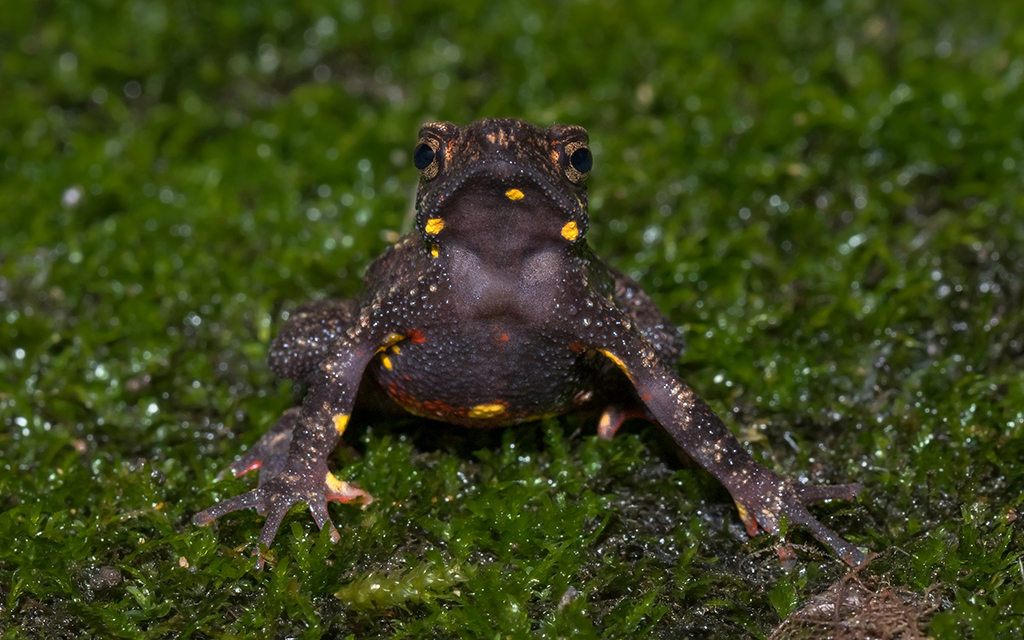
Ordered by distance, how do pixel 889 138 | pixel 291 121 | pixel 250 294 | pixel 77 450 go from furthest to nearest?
1. pixel 291 121
2. pixel 889 138
3. pixel 250 294
4. pixel 77 450

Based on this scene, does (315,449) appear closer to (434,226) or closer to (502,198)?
(434,226)

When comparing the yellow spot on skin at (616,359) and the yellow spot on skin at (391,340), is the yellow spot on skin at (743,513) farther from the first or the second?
the yellow spot on skin at (391,340)

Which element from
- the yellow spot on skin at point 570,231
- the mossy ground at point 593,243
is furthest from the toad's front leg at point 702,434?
the yellow spot on skin at point 570,231

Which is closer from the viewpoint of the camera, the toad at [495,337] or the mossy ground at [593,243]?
the toad at [495,337]

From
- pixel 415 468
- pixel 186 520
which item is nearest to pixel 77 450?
pixel 186 520

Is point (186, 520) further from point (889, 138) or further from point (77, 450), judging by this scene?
point (889, 138)

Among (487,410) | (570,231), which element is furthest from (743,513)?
(570,231)

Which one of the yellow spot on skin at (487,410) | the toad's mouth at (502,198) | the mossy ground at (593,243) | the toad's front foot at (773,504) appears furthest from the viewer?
the yellow spot on skin at (487,410)
